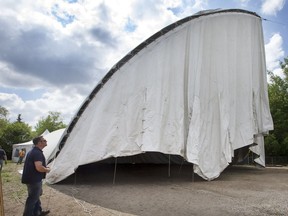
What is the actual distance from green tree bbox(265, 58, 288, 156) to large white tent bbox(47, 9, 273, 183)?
20.0 m

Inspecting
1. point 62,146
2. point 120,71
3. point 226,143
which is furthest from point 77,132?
point 226,143

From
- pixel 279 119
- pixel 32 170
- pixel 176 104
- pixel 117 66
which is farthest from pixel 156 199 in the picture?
pixel 279 119

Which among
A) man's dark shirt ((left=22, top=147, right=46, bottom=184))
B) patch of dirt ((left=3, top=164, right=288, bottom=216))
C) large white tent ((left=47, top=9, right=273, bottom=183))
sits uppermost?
large white tent ((left=47, top=9, right=273, bottom=183))

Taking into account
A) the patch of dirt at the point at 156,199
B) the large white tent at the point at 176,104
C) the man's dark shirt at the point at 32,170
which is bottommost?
the patch of dirt at the point at 156,199

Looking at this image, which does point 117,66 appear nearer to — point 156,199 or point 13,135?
point 156,199

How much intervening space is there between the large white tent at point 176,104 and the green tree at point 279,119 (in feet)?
65.7

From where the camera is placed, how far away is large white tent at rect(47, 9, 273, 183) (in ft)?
38.5

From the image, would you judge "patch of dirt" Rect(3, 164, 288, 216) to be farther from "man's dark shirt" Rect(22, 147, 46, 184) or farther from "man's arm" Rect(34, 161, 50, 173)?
"man's arm" Rect(34, 161, 50, 173)

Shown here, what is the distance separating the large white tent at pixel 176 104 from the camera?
38.5 ft

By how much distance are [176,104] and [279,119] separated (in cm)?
2608

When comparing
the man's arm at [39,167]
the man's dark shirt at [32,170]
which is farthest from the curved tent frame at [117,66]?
the man's arm at [39,167]

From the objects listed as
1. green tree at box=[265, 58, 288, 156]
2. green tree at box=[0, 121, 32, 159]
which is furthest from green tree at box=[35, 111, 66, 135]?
green tree at box=[265, 58, 288, 156]

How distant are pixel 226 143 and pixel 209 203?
6.33 meters

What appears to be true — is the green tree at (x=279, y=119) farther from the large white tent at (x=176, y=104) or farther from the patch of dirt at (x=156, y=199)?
the patch of dirt at (x=156, y=199)
